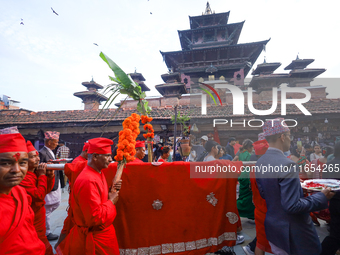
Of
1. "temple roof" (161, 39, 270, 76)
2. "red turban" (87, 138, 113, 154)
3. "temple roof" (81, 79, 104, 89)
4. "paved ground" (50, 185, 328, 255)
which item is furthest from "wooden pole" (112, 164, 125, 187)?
"temple roof" (81, 79, 104, 89)

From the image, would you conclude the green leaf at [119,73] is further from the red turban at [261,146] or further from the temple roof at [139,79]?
the temple roof at [139,79]

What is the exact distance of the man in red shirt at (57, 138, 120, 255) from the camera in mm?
1735

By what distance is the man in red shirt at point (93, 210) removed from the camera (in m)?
1.74

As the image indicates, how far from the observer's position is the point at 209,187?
8.62 ft

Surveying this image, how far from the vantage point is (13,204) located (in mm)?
1445

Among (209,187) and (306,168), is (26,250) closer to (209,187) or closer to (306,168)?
(209,187)

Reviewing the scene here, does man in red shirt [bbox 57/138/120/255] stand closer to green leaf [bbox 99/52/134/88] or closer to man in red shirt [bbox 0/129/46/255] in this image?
man in red shirt [bbox 0/129/46/255]

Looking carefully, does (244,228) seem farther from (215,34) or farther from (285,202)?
(215,34)

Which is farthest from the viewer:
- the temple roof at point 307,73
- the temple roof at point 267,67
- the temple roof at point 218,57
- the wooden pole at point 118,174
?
the temple roof at point 267,67

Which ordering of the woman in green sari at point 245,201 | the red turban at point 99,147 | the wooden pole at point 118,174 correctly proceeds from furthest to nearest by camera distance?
the woman in green sari at point 245,201
the wooden pole at point 118,174
the red turban at point 99,147

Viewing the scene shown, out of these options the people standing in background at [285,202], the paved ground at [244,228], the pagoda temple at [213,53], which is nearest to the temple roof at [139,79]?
the pagoda temple at [213,53]

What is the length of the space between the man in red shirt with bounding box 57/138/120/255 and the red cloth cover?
0.50 metres

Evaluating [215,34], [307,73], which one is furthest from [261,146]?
[215,34]

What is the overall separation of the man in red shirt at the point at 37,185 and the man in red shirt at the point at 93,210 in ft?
2.86
